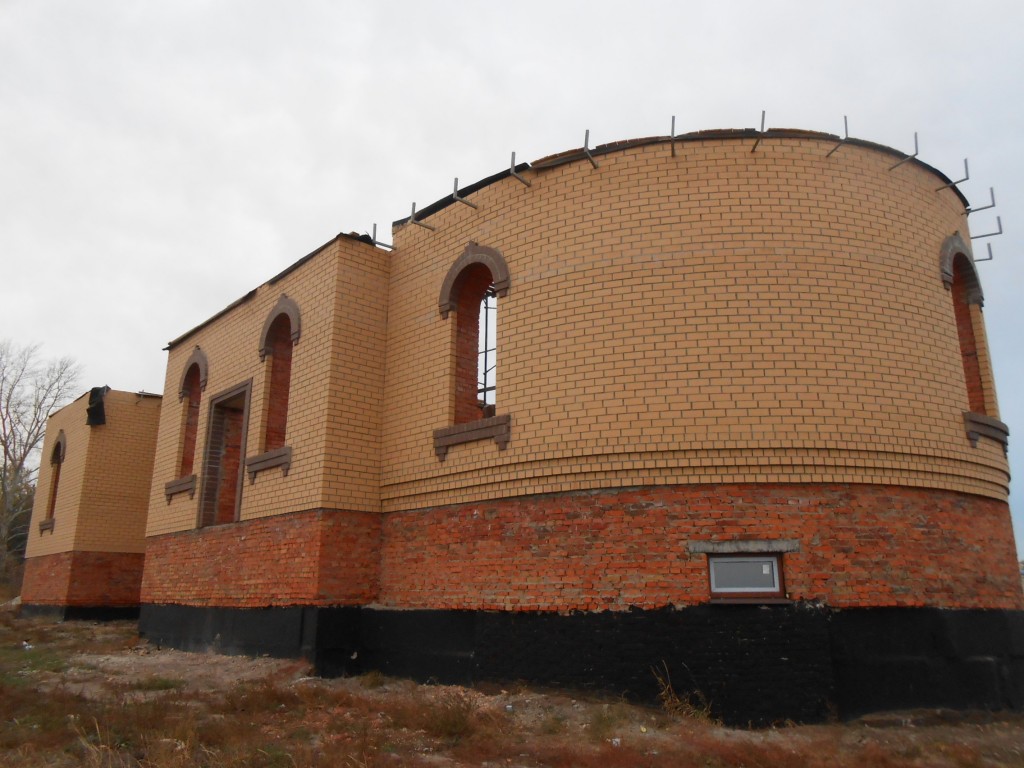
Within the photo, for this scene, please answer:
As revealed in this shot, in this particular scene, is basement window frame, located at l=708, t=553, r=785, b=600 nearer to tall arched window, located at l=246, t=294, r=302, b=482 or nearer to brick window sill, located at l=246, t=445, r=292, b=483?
brick window sill, located at l=246, t=445, r=292, b=483

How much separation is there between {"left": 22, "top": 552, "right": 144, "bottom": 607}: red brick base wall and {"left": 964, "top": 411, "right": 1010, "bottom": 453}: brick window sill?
1727cm

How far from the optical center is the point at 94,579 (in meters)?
18.4

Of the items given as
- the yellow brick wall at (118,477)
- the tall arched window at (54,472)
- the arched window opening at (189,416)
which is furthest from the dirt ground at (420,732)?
the tall arched window at (54,472)

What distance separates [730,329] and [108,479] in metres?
16.1

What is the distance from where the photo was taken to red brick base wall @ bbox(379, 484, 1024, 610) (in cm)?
764

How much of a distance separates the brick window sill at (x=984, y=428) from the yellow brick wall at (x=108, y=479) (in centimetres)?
1734

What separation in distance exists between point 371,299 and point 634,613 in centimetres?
582

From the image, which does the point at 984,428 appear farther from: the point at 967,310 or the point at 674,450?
the point at 674,450

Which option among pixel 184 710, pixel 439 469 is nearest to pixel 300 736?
pixel 184 710

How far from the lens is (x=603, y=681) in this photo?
25.6 ft

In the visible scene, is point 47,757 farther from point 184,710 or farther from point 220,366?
point 220,366

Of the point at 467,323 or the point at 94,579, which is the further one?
the point at 94,579

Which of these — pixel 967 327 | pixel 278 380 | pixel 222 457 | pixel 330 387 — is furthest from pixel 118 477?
pixel 967 327

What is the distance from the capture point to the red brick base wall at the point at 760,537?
301 inches
